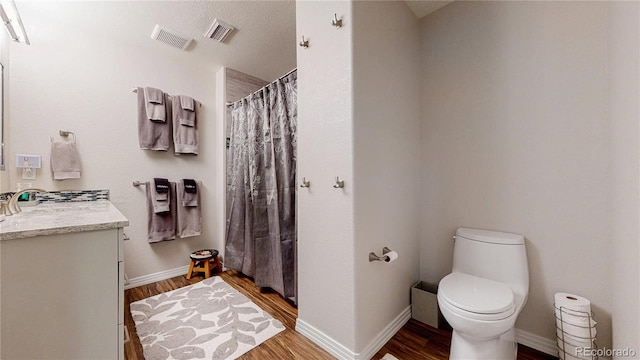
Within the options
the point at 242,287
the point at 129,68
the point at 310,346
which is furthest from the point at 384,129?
the point at 129,68

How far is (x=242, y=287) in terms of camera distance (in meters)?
2.13

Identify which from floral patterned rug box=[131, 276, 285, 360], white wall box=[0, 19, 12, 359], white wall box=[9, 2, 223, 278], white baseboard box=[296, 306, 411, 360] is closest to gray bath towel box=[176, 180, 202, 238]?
white wall box=[9, 2, 223, 278]

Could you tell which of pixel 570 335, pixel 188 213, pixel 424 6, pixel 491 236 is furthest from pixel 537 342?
pixel 188 213

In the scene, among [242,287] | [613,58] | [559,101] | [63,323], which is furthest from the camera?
[242,287]

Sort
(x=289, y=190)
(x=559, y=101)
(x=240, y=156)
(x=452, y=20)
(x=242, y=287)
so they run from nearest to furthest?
(x=559, y=101)
(x=452, y=20)
(x=289, y=190)
(x=242, y=287)
(x=240, y=156)

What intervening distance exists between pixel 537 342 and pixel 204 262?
106 inches

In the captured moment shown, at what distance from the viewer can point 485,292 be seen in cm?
120

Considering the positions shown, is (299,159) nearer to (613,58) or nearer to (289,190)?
(289,190)

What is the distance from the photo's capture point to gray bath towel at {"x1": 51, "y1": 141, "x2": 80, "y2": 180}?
1.80m

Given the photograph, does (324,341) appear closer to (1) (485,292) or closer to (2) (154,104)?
(1) (485,292)

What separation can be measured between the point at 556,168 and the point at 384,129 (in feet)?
3.24

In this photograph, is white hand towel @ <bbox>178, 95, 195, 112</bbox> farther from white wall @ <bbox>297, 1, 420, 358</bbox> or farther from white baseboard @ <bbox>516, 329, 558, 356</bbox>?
white baseboard @ <bbox>516, 329, 558, 356</bbox>

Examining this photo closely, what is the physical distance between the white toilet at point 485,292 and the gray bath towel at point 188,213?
2294mm

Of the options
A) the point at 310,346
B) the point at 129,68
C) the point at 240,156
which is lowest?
the point at 310,346
